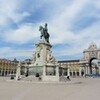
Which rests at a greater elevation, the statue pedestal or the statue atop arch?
the statue atop arch

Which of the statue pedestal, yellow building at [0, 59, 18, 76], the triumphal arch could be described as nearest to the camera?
the statue pedestal

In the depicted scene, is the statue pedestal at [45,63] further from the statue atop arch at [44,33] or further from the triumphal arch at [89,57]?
the triumphal arch at [89,57]

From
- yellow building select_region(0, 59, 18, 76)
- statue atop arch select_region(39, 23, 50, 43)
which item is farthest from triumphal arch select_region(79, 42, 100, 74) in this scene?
statue atop arch select_region(39, 23, 50, 43)

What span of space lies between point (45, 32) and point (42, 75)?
1067 centimetres

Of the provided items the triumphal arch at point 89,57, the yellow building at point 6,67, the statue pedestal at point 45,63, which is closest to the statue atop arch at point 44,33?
the statue pedestal at point 45,63

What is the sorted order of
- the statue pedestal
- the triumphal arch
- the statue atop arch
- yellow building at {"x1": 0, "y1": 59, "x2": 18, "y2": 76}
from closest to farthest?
1. the statue pedestal
2. the statue atop arch
3. the triumphal arch
4. yellow building at {"x1": 0, "y1": 59, "x2": 18, "y2": 76}

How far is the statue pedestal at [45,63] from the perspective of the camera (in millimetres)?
31619

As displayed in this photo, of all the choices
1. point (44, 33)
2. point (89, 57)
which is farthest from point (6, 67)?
point (44, 33)

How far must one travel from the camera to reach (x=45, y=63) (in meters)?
33.7

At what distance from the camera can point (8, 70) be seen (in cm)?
11775

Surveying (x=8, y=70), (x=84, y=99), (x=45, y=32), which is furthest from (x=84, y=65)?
(x=84, y=99)

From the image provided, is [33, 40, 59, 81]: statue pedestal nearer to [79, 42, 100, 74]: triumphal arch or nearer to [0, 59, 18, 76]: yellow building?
[79, 42, 100, 74]: triumphal arch

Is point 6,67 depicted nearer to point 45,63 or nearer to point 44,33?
point 44,33

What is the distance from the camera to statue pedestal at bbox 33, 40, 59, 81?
31619 mm
